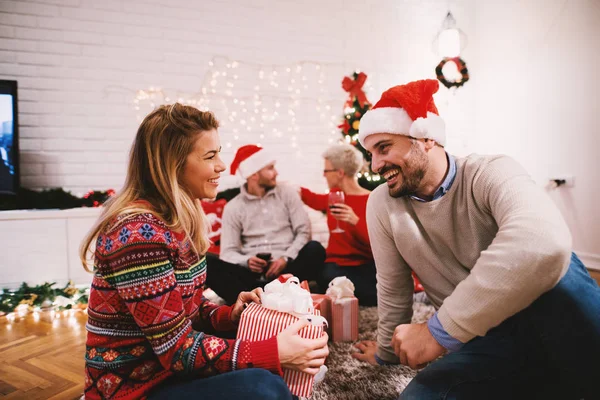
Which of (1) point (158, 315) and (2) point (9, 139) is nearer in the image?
(1) point (158, 315)

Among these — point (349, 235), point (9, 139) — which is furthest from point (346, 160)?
point (9, 139)

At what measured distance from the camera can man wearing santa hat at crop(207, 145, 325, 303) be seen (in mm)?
2643

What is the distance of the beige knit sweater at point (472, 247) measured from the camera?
2.74 ft

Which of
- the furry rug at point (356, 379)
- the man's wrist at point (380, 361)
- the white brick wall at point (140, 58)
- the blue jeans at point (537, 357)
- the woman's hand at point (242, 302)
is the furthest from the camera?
the white brick wall at point (140, 58)

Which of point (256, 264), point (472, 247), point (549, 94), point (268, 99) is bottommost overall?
point (256, 264)

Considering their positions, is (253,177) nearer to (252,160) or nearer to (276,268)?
(252,160)

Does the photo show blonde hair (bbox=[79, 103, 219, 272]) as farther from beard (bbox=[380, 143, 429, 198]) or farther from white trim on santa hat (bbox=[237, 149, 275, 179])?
white trim on santa hat (bbox=[237, 149, 275, 179])

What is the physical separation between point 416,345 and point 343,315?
95 cm

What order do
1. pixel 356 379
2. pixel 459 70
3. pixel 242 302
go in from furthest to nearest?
pixel 459 70 → pixel 356 379 → pixel 242 302

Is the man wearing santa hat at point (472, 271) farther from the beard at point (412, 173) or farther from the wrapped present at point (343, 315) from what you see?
the wrapped present at point (343, 315)

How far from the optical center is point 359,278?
2.51m

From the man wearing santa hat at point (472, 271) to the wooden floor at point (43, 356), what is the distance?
1.29 m

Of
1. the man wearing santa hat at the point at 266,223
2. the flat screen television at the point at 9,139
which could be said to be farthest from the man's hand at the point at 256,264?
the flat screen television at the point at 9,139

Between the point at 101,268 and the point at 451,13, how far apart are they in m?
4.87
